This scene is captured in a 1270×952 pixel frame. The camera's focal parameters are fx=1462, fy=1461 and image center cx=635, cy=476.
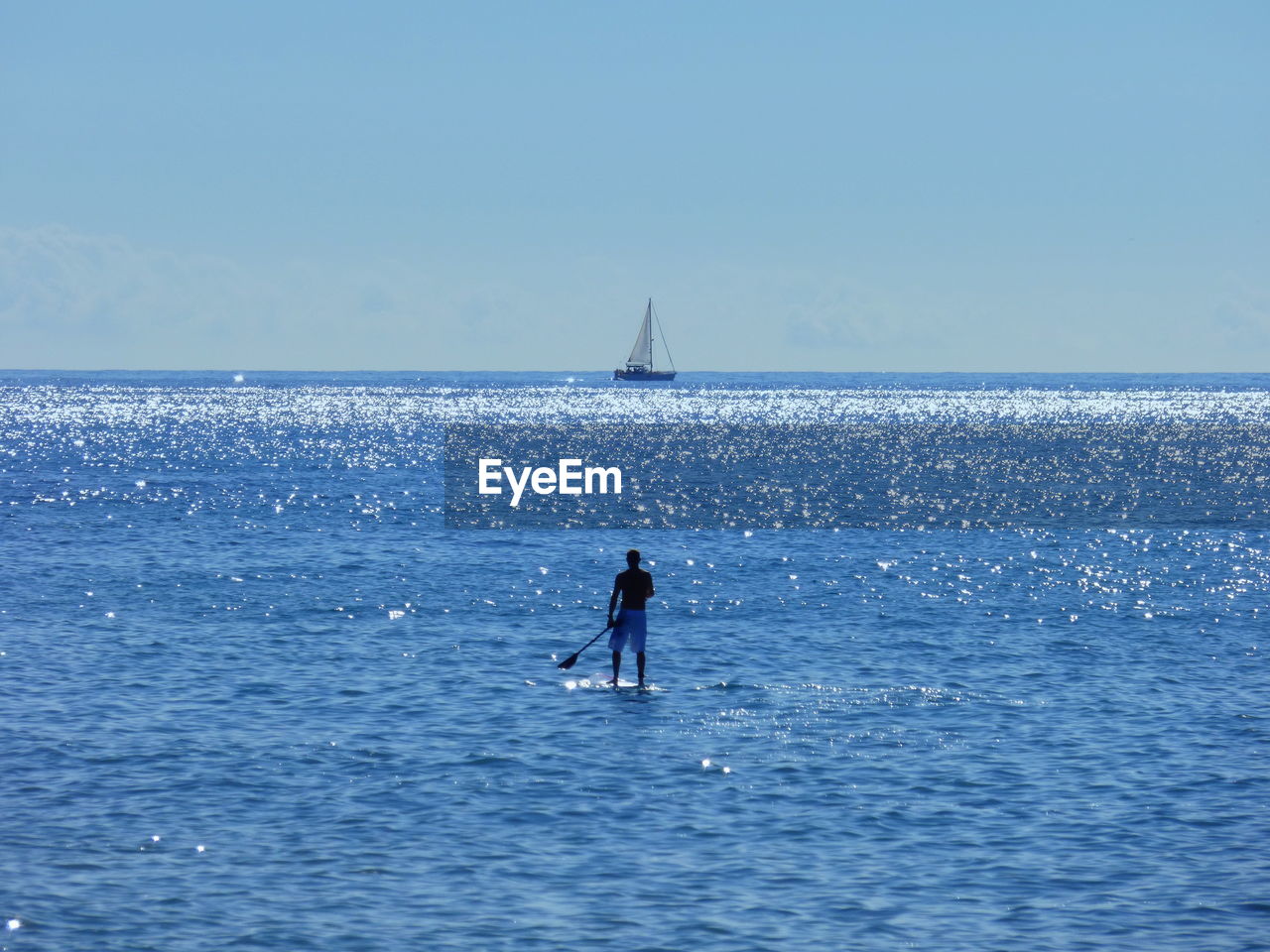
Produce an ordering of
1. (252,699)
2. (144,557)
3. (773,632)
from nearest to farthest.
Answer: (252,699)
(773,632)
(144,557)

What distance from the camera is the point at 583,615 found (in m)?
Answer: 34.4

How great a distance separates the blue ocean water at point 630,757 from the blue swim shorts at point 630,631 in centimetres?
99

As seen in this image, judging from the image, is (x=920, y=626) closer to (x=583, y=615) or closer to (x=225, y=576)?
(x=583, y=615)

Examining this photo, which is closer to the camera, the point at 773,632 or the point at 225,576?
the point at 773,632

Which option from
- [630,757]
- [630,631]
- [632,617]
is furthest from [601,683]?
[630,757]

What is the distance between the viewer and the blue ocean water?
14.3 meters

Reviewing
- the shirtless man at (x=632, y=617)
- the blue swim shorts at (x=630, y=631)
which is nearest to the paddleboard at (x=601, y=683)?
the shirtless man at (x=632, y=617)

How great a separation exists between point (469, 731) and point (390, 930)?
790cm

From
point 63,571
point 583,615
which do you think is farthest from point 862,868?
point 63,571

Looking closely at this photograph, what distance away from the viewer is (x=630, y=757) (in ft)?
66.9

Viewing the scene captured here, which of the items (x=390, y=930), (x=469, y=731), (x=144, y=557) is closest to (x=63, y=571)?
(x=144, y=557)

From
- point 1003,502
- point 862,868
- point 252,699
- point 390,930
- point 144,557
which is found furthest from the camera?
point 1003,502

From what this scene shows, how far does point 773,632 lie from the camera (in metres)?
31.9

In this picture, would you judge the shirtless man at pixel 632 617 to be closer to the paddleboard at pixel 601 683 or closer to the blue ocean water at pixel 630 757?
the paddleboard at pixel 601 683
